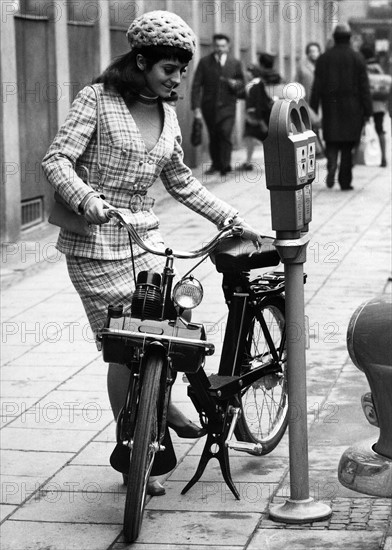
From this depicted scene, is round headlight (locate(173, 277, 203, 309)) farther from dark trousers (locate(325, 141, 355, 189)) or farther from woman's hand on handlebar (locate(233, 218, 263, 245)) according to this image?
dark trousers (locate(325, 141, 355, 189))

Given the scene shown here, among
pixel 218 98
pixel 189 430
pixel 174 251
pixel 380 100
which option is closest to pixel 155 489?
pixel 189 430

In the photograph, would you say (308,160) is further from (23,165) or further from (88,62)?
(88,62)

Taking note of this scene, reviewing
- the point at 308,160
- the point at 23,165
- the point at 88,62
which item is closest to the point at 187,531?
the point at 308,160

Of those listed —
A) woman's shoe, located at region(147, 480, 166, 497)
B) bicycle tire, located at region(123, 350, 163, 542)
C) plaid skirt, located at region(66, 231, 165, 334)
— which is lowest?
woman's shoe, located at region(147, 480, 166, 497)

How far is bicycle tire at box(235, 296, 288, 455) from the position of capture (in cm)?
556

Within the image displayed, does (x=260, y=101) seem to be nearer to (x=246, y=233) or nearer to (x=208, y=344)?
(x=246, y=233)

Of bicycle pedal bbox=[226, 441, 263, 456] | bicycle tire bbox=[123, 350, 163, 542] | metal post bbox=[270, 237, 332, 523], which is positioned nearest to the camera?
bicycle tire bbox=[123, 350, 163, 542]

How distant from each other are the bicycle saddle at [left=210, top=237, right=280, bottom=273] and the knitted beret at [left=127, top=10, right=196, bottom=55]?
79 centimetres

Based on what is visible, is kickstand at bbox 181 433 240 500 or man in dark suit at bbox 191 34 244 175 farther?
man in dark suit at bbox 191 34 244 175

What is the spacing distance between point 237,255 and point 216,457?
0.80m

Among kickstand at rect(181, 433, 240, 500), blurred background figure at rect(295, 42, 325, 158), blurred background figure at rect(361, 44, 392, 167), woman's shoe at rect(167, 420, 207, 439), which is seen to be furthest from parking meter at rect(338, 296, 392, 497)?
blurred background figure at rect(361, 44, 392, 167)

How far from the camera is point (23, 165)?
1320cm

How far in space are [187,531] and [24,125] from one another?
8.82 metres

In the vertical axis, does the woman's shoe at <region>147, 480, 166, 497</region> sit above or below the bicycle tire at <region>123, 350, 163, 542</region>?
below
